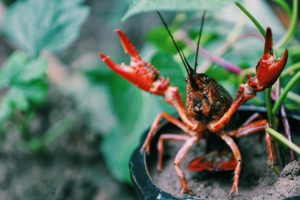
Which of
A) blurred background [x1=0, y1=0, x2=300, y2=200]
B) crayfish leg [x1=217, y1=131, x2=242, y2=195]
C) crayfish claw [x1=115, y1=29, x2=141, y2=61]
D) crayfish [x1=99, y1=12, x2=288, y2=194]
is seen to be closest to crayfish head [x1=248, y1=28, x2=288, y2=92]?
crayfish [x1=99, y1=12, x2=288, y2=194]

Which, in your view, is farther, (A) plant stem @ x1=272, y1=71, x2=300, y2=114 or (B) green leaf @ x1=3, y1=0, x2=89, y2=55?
(B) green leaf @ x1=3, y1=0, x2=89, y2=55

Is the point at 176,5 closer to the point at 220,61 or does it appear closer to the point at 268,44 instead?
the point at 268,44

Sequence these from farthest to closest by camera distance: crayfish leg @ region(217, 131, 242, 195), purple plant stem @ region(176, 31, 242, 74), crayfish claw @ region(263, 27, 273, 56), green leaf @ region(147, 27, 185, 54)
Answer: green leaf @ region(147, 27, 185, 54) < purple plant stem @ region(176, 31, 242, 74) < crayfish leg @ region(217, 131, 242, 195) < crayfish claw @ region(263, 27, 273, 56)

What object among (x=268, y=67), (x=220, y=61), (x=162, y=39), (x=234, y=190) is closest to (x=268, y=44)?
(x=268, y=67)

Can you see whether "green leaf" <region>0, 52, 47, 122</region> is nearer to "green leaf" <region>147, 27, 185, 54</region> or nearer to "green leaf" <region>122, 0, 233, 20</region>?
"green leaf" <region>147, 27, 185, 54</region>

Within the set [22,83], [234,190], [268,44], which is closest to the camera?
[268,44]

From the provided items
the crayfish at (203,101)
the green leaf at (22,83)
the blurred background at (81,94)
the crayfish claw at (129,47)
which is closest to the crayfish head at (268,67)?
the crayfish at (203,101)

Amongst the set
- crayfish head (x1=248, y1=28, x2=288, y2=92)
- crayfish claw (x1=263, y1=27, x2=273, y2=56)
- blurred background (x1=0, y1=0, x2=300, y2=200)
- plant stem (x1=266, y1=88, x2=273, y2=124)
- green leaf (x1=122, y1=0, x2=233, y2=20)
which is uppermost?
green leaf (x1=122, y1=0, x2=233, y2=20)
